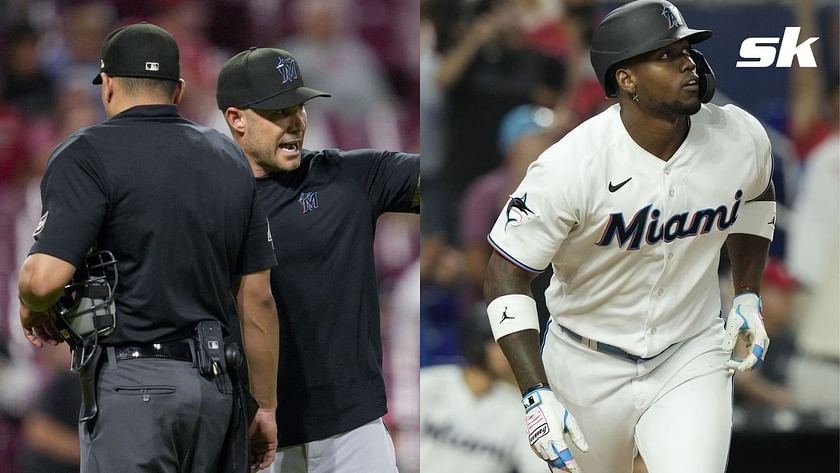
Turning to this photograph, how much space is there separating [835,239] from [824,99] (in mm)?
598

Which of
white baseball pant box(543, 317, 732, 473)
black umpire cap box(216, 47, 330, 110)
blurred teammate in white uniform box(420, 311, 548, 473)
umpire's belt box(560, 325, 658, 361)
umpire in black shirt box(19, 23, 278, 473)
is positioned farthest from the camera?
blurred teammate in white uniform box(420, 311, 548, 473)

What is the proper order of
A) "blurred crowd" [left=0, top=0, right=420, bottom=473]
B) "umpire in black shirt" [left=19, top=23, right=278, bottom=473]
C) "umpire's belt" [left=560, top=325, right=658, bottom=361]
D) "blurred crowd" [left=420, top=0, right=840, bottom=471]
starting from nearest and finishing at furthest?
"umpire in black shirt" [left=19, top=23, right=278, bottom=473] → "umpire's belt" [left=560, top=325, right=658, bottom=361] → "blurred crowd" [left=420, top=0, right=840, bottom=471] → "blurred crowd" [left=0, top=0, right=420, bottom=473]

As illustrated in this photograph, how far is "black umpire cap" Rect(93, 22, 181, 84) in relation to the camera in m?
2.82

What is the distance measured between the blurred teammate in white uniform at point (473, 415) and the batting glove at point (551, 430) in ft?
6.56

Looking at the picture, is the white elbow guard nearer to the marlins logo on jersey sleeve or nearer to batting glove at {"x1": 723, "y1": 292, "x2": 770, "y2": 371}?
batting glove at {"x1": 723, "y1": 292, "x2": 770, "y2": 371}

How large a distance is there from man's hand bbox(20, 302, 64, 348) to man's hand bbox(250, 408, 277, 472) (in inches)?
22.2

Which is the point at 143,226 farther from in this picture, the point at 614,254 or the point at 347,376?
the point at 614,254

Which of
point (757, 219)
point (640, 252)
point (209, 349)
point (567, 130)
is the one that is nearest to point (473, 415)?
point (567, 130)

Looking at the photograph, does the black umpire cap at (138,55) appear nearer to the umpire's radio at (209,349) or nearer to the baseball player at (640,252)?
the umpire's radio at (209,349)

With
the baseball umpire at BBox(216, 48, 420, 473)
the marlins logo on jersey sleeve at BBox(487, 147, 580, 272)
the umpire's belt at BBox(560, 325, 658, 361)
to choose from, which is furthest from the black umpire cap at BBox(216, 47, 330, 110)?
the umpire's belt at BBox(560, 325, 658, 361)

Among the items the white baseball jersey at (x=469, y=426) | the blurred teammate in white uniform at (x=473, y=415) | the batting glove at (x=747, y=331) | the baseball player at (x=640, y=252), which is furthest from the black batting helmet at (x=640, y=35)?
the white baseball jersey at (x=469, y=426)

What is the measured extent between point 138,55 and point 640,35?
1.31 m

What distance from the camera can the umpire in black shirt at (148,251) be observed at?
2650mm

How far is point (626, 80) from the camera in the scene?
3035 millimetres
